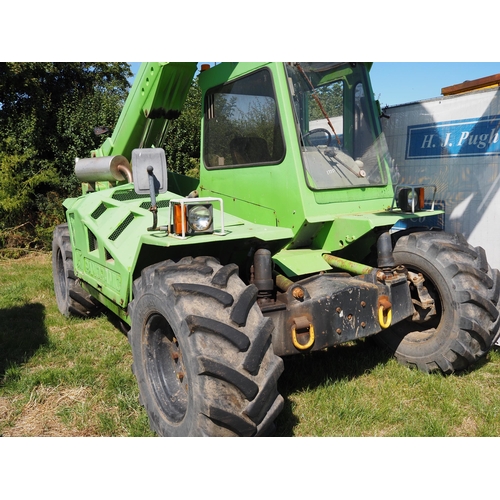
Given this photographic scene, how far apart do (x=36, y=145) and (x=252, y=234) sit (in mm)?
10001

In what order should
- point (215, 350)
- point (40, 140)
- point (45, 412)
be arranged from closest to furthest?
point (215, 350), point (45, 412), point (40, 140)

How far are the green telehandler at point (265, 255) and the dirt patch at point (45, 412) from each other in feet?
2.22

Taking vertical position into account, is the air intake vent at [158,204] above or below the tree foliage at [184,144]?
below

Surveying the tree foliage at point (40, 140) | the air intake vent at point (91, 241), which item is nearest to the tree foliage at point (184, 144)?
the tree foliage at point (40, 140)

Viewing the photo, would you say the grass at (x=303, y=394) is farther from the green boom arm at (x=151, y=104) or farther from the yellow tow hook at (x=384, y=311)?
the green boom arm at (x=151, y=104)

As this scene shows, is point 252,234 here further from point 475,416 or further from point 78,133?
point 78,133

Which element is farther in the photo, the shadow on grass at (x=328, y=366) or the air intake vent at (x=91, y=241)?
the air intake vent at (x=91, y=241)

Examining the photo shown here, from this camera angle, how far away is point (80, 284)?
5.39 meters

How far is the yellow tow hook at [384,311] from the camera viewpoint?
11.3 feet

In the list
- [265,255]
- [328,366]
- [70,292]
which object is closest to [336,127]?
[265,255]

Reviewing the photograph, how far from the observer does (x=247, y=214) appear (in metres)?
4.12

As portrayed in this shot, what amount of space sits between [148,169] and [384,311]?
75.1 inches

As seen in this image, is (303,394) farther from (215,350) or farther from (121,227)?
(121,227)

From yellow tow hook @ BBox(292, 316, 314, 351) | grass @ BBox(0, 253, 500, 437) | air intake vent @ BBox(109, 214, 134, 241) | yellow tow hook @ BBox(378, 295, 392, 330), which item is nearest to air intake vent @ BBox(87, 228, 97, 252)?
air intake vent @ BBox(109, 214, 134, 241)
